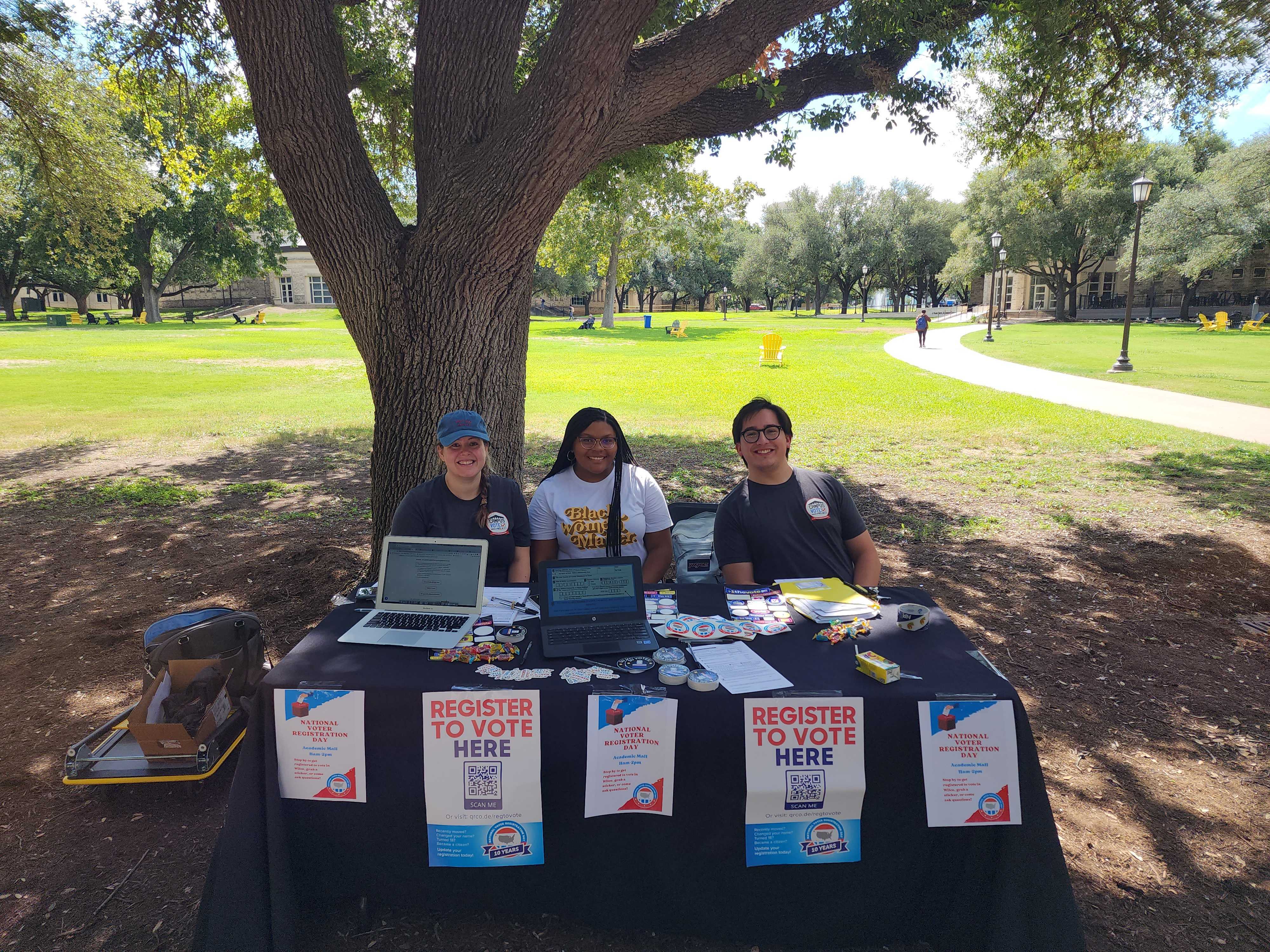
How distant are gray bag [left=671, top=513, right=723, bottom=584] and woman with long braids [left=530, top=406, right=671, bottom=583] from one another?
1.28 ft

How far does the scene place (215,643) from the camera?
3287mm

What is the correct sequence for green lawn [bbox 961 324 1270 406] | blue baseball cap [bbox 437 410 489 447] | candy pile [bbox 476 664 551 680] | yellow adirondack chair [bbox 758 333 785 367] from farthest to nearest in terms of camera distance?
1. yellow adirondack chair [bbox 758 333 785 367]
2. green lawn [bbox 961 324 1270 406]
3. blue baseball cap [bbox 437 410 489 447]
4. candy pile [bbox 476 664 551 680]

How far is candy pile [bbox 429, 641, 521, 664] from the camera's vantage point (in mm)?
2426

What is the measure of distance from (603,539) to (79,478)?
8.74m

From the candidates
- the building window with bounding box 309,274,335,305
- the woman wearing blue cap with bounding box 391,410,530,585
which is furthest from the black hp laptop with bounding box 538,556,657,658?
the building window with bounding box 309,274,335,305

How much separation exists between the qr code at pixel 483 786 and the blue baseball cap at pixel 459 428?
63.9 inches

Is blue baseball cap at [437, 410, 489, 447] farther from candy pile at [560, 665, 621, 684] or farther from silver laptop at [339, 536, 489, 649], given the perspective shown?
candy pile at [560, 665, 621, 684]

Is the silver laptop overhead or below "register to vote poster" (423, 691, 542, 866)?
overhead

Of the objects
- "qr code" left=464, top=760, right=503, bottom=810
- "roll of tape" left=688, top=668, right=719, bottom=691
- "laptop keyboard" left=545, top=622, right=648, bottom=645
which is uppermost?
"laptop keyboard" left=545, top=622, right=648, bottom=645

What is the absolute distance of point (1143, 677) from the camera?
4.28 m

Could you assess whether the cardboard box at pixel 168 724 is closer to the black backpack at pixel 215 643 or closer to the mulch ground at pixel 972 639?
the black backpack at pixel 215 643

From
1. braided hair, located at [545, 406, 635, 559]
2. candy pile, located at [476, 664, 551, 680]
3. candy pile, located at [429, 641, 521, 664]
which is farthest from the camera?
braided hair, located at [545, 406, 635, 559]

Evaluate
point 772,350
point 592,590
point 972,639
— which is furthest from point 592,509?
point 772,350

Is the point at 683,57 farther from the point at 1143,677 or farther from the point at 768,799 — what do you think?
the point at 1143,677
